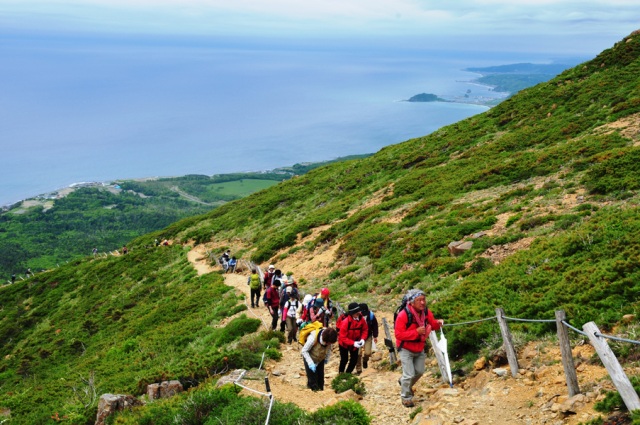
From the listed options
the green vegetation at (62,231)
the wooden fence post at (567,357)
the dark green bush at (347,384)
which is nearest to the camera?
the wooden fence post at (567,357)

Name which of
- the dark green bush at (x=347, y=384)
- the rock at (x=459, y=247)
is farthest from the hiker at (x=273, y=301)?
the rock at (x=459, y=247)

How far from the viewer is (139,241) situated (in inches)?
2351

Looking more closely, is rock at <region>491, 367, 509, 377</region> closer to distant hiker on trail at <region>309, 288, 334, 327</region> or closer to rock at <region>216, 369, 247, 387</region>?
distant hiker on trail at <region>309, 288, 334, 327</region>

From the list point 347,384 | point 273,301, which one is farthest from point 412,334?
point 273,301

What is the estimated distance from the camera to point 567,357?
7879 mm

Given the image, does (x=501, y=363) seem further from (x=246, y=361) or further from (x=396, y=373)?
(x=246, y=361)

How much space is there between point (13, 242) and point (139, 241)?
11715cm

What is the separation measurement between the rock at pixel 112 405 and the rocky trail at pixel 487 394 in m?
3.16

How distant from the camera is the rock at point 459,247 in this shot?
64.5 ft

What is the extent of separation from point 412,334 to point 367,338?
2.90 meters

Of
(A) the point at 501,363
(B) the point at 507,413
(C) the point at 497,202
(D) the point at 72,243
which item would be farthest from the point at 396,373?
(D) the point at 72,243

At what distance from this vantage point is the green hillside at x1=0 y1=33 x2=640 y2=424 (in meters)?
13.8

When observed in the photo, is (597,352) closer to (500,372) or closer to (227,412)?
(500,372)

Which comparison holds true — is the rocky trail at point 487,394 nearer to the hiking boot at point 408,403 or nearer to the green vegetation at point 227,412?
the hiking boot at point 408,403
